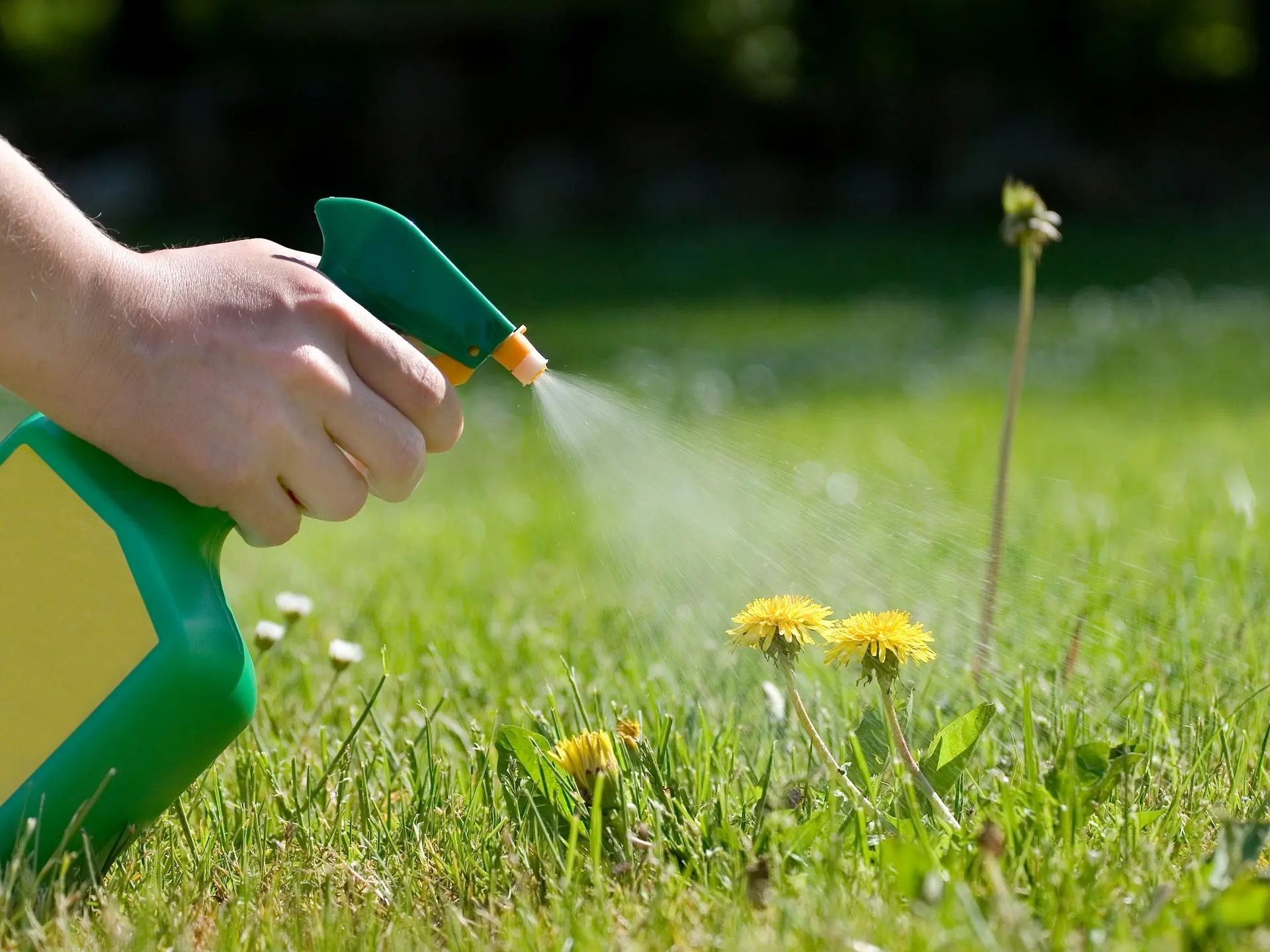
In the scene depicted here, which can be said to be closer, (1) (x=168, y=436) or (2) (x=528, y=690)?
(1) (x=168, y=436)

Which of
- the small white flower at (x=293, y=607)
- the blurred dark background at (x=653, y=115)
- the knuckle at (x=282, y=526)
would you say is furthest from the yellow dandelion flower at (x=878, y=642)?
the blurred dark background at (x=653, y=115)

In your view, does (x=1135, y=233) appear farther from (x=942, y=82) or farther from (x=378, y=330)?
(x=378, y=330)

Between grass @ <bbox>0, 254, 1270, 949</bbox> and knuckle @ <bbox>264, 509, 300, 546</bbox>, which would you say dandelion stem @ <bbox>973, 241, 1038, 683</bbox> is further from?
knuckle @ <bbox>264, 509, 300, 546</bbox>

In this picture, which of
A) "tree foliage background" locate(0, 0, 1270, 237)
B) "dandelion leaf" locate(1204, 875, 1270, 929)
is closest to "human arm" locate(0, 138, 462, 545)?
"dandelion leaf" locate(1204, 875, 1270, 929)

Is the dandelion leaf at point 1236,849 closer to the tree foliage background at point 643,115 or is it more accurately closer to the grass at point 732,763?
the grass at point 732,763

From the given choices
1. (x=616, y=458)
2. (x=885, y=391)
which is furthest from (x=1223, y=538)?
(x=885, y=391)

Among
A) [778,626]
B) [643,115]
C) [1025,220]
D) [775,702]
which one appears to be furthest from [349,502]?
[643,115]

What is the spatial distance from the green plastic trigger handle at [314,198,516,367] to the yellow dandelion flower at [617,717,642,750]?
0.36 meters

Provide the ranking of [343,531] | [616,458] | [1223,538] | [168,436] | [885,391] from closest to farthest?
1. [168,436]
2. [616,458]
3. [1223,538]
4. [343,531]
5. [885,391]

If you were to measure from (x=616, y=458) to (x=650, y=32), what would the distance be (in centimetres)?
1185

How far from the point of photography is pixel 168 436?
118 cm

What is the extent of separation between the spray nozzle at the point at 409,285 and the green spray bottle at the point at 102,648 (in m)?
0.01

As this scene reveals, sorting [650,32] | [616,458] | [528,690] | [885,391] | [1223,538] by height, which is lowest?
[528,690]

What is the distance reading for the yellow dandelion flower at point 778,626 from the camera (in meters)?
1.14
